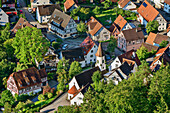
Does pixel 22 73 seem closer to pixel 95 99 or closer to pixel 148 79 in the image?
pixel 95 99

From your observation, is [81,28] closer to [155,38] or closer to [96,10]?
[96,10]

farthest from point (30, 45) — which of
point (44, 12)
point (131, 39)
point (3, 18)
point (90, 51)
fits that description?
point (131, 39)

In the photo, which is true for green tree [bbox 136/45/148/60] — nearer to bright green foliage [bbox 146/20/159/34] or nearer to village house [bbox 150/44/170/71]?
village house [bbox 150/44/170/71]

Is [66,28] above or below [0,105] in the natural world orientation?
above

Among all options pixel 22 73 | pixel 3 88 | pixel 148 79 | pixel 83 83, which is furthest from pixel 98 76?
pixel 3 88

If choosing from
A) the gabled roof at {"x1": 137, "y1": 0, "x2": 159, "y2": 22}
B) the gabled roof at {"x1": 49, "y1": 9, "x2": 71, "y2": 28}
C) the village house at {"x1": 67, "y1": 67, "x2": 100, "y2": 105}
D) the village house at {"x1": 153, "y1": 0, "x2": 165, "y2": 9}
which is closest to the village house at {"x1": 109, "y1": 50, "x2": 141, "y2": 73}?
the village house at {"x1": 67, "y1": 67, "x2": 100, "y2": 105}
